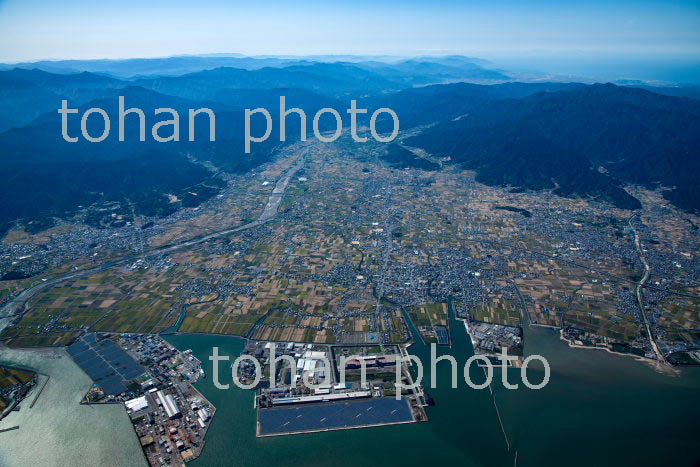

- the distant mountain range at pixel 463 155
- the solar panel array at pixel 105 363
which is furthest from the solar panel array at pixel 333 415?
the distant mountain range at pixel 463 155

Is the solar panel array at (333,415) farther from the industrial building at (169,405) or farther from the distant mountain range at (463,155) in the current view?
the distant mountain range at (463,155)

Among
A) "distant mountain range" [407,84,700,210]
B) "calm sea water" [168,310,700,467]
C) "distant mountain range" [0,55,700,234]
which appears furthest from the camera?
"distant mountain range" [407,84,700,210]

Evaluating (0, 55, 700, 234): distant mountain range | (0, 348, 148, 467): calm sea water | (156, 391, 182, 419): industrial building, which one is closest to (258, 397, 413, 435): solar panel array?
(156, 391, 182, 419): industrial building

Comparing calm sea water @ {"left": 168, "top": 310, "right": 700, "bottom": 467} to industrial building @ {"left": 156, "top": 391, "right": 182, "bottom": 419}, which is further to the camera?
industrial building @ {"left": 156, "top": 391, "right": 182, "bottom": 419}

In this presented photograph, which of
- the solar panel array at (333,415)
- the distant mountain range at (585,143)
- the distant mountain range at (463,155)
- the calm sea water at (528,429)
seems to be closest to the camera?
the calm sea water at (528,429)

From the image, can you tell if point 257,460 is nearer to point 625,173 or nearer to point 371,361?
point 371,361

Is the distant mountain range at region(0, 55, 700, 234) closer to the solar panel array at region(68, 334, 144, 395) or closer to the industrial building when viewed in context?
the solar panel array at region(68, 334, 144, 395)

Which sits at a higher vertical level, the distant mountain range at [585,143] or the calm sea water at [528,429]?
the distant mountain range at [585,143]
